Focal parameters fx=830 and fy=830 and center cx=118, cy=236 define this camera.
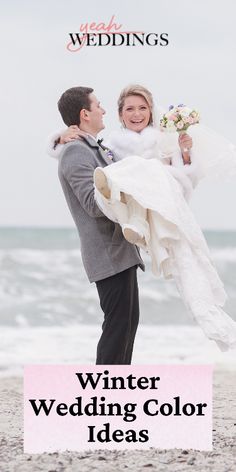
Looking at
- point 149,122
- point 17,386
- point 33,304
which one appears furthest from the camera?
point 33,304

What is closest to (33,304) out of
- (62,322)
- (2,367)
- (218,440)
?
(62,322)

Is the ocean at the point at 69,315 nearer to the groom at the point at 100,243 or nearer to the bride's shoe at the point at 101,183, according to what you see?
the groom at the point at 100,243

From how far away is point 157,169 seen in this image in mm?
3375

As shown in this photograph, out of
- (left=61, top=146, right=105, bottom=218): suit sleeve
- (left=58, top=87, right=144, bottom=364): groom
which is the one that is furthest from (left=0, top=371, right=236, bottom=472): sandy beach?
(left=61, top=146, right=105, bottom=218): suit sleeve

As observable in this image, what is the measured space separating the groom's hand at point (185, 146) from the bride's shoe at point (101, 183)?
0.47m

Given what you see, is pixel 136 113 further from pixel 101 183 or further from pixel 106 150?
pixel 101 183

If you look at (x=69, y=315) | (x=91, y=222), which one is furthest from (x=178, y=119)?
(x=69, y=315)

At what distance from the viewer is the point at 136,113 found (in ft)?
11.7

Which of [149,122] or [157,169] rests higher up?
[149,122]

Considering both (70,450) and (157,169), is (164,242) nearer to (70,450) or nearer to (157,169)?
(157,169)

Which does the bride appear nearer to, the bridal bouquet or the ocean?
the bridal bouquet

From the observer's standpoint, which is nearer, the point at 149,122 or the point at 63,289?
the point at 149,122

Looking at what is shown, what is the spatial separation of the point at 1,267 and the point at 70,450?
1336 centimetres

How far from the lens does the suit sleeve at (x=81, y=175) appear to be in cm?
336
